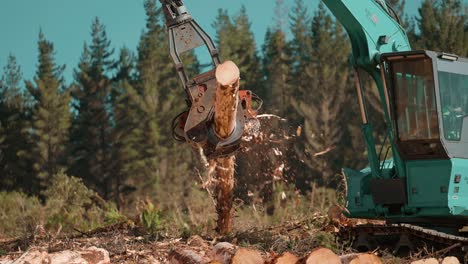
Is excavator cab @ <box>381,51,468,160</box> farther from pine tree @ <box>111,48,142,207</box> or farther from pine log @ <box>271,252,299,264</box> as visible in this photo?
pine tree @ <box>111,48,142,207</box>

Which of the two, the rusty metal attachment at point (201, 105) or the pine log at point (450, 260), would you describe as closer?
the rusty metal attachment at point (201, 105)

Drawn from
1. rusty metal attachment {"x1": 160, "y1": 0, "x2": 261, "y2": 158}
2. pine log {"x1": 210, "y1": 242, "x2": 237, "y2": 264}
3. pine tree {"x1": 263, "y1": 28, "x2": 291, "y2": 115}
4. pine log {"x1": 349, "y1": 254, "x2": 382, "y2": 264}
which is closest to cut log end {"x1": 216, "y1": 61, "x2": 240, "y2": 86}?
rusty metal attachment {"x1": 160, "y1": 0, "x2": 261, "y2": 158}

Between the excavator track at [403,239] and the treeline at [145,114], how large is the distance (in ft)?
95.9

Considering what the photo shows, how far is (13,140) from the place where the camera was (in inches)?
1822

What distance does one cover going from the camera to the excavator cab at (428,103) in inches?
421

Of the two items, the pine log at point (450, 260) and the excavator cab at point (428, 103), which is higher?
the excavator cab at point (428, 103)

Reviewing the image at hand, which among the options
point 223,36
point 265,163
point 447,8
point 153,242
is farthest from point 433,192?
point 223,36

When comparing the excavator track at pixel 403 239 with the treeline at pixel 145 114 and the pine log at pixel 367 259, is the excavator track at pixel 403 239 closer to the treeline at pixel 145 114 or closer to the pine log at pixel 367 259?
the pine log at pixel 367 259

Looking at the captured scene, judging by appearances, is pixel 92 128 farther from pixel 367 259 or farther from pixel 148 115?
pixel 367 259

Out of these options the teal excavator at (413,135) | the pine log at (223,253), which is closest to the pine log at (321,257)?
the pine log at (223,253)

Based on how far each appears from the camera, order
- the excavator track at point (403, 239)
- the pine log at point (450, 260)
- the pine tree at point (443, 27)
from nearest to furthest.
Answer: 1. the pine log at point (450, 260)
2. the excavator track at point (403, 239)
3. the pine tree at point (443, 27)

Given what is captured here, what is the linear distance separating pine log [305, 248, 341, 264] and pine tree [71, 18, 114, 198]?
37.7 m

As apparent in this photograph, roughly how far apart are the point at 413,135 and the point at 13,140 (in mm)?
37737

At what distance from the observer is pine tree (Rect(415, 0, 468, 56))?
40750 mm
